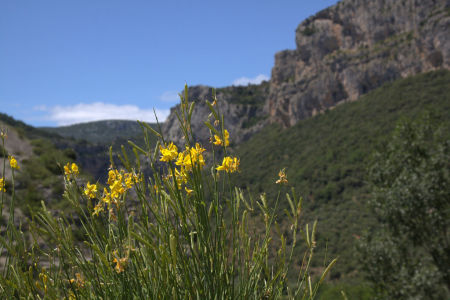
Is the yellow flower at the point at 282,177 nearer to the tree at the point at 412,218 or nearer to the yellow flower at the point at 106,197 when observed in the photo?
the yellow flower at the point at 106,197

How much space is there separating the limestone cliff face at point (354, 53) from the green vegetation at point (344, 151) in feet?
15.3

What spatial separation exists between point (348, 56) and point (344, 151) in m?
30.2

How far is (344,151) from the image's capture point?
44.2 meters

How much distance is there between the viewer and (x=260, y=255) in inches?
39.9

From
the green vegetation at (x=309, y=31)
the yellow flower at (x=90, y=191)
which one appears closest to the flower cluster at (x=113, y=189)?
the yellow flower at (x=90, y=191)

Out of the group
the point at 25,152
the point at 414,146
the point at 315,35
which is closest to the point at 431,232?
the point at 414,146

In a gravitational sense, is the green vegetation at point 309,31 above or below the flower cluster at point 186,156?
above

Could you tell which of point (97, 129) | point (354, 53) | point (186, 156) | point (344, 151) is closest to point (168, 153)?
point (186, 156)

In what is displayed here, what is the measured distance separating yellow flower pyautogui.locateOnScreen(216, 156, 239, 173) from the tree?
8.40 m

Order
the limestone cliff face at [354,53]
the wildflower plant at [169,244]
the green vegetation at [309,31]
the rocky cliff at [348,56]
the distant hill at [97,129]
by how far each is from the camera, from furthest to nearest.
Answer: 1. the distant hill at [97,129]
2. the green vegetation at [309,31]
3. the rocky cliff at [348,56]
4. the limestone cliff face at [354,53]
5. the wildflower plant at [169,244]

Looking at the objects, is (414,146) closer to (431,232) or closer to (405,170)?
(405,170)

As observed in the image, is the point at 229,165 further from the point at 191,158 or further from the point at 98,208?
the point at 98,208

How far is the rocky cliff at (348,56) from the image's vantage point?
→ 2153 inches

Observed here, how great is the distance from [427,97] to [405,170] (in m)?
38.8
